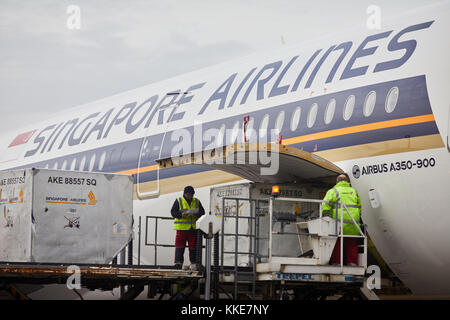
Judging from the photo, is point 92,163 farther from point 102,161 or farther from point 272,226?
point 272,226

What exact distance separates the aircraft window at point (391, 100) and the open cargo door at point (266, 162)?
1.24 m

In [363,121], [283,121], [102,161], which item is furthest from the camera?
[102,161]

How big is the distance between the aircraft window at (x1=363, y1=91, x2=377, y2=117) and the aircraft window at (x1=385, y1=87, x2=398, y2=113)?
0.27 metres

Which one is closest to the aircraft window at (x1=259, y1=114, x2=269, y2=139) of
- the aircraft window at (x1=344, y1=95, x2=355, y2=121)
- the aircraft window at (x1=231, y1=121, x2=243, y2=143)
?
the aircraft window at (x1=231, y1=121, x2=243, y2=143)

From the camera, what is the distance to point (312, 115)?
13.2 m

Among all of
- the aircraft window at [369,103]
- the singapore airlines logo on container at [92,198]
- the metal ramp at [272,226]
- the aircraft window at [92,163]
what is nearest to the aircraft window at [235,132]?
the metal ramp at [272,226]

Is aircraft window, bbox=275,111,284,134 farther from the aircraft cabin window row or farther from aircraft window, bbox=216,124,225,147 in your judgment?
aircraft window, bbox=216,124,225,147

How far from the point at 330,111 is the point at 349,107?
457mm

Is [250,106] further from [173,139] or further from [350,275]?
[350,275]

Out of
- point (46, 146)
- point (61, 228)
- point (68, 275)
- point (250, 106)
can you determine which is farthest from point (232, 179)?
point (46, 146)

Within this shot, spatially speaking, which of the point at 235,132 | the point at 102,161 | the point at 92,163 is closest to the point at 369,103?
the point at 235,132

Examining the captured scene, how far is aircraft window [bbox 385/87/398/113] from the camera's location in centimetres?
1165

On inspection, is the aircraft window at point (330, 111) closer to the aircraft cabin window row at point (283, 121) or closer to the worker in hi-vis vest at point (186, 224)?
the aircraft cabin window row at point (283, 121)

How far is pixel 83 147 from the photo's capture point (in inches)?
808
